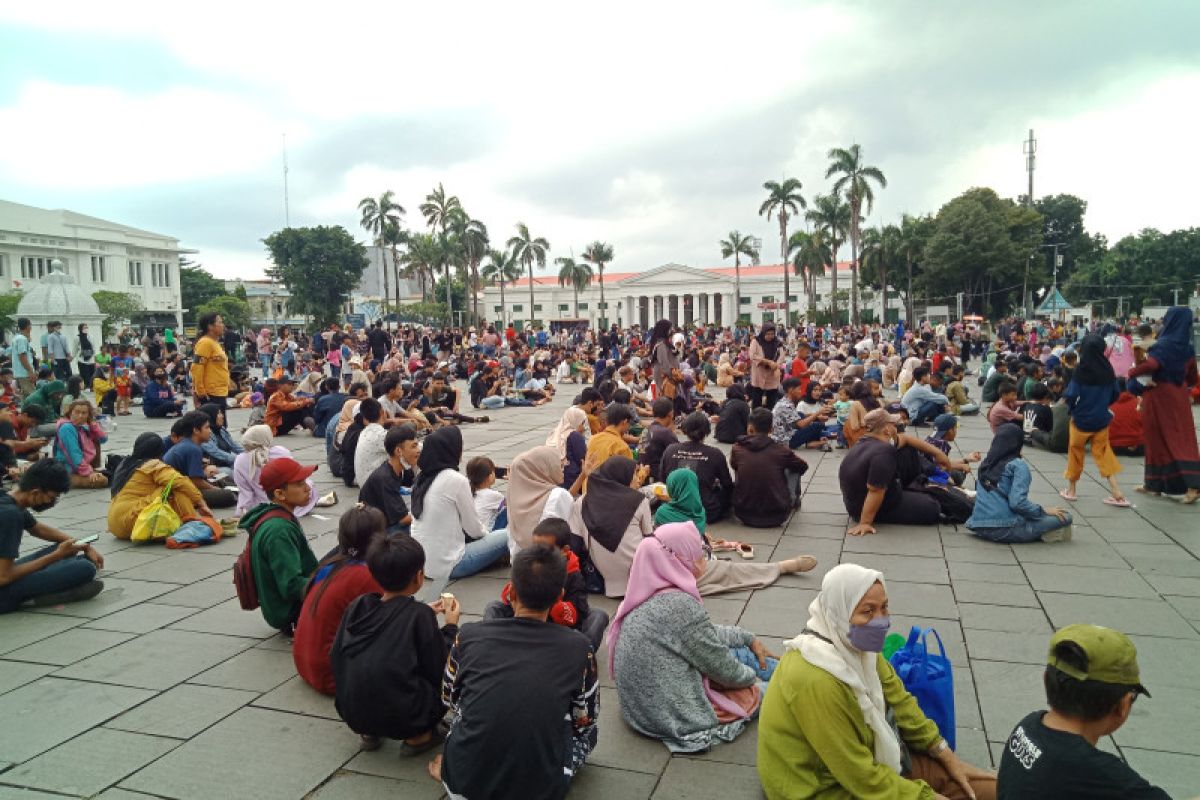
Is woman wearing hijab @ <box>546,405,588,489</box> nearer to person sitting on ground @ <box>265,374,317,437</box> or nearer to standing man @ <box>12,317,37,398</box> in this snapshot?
person sitting on ground @ <box>265,374,317,437</box>

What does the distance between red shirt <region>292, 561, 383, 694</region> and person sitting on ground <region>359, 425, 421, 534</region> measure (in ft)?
5.40

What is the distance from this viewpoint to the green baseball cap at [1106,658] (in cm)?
196

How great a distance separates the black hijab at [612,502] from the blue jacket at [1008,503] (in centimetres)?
301

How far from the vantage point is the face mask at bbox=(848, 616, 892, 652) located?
244 cm

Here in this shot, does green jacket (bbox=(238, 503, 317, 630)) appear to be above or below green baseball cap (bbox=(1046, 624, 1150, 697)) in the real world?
below

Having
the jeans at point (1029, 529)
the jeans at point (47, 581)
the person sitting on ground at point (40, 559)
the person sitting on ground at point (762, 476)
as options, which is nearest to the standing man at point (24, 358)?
the person sitting on ground at point (40, 559)

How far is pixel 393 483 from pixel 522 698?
3175 millimetres

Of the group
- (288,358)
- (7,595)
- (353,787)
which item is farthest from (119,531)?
(288,358)

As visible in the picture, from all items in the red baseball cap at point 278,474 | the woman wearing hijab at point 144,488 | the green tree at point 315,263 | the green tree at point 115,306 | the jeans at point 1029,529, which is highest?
the green tree at point 315,263

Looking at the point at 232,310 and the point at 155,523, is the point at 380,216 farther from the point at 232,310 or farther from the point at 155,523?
the point at 155,523

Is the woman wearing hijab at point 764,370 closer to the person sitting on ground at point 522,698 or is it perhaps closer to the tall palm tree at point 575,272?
the person sitting on ground at point 522,698

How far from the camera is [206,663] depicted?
415cm

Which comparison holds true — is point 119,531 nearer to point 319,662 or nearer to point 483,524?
point 483,524

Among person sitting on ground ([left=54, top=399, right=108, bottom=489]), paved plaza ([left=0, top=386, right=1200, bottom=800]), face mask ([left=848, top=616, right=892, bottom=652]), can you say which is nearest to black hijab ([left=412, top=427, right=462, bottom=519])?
paved plaza ([left=0, top=386, right=1200, bottom=800])
